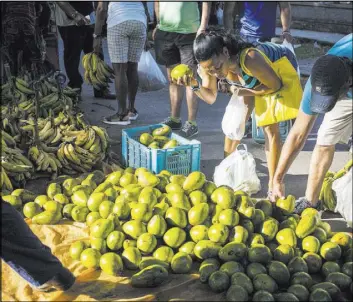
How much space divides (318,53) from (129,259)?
29.4 ft

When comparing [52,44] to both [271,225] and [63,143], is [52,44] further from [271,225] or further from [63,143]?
[271,225]

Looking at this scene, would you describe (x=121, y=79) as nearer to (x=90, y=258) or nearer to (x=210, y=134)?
(x=210, y=134)

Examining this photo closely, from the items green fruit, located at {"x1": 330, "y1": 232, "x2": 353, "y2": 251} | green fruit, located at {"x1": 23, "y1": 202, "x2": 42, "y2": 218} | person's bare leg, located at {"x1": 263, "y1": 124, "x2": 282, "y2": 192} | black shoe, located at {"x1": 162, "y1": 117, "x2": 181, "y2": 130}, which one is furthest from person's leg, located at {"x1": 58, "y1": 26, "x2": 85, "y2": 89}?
green fruit, located at {"x1": 330, "y1": 232, "x2": 353, "y2": 251}

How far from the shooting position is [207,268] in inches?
125

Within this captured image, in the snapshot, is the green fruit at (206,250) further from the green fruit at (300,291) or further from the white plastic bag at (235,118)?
the white plastic bag at (235,118)

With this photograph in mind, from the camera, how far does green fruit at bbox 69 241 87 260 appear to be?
136 inches

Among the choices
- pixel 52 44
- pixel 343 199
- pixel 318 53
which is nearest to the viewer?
pixel 343 199

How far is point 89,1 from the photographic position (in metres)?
7.34

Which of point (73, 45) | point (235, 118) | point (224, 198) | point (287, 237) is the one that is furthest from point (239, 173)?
point (73, 45)

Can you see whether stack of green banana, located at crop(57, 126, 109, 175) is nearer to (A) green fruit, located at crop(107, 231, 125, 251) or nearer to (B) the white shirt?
(A) green fruit, located at crop(107, 231, 125, 251)

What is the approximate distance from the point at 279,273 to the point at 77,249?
125 centimetres

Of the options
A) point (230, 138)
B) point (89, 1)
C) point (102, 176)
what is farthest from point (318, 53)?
point (102, 176)

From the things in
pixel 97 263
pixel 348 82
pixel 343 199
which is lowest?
pixel 97 263

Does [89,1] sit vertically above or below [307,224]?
above
